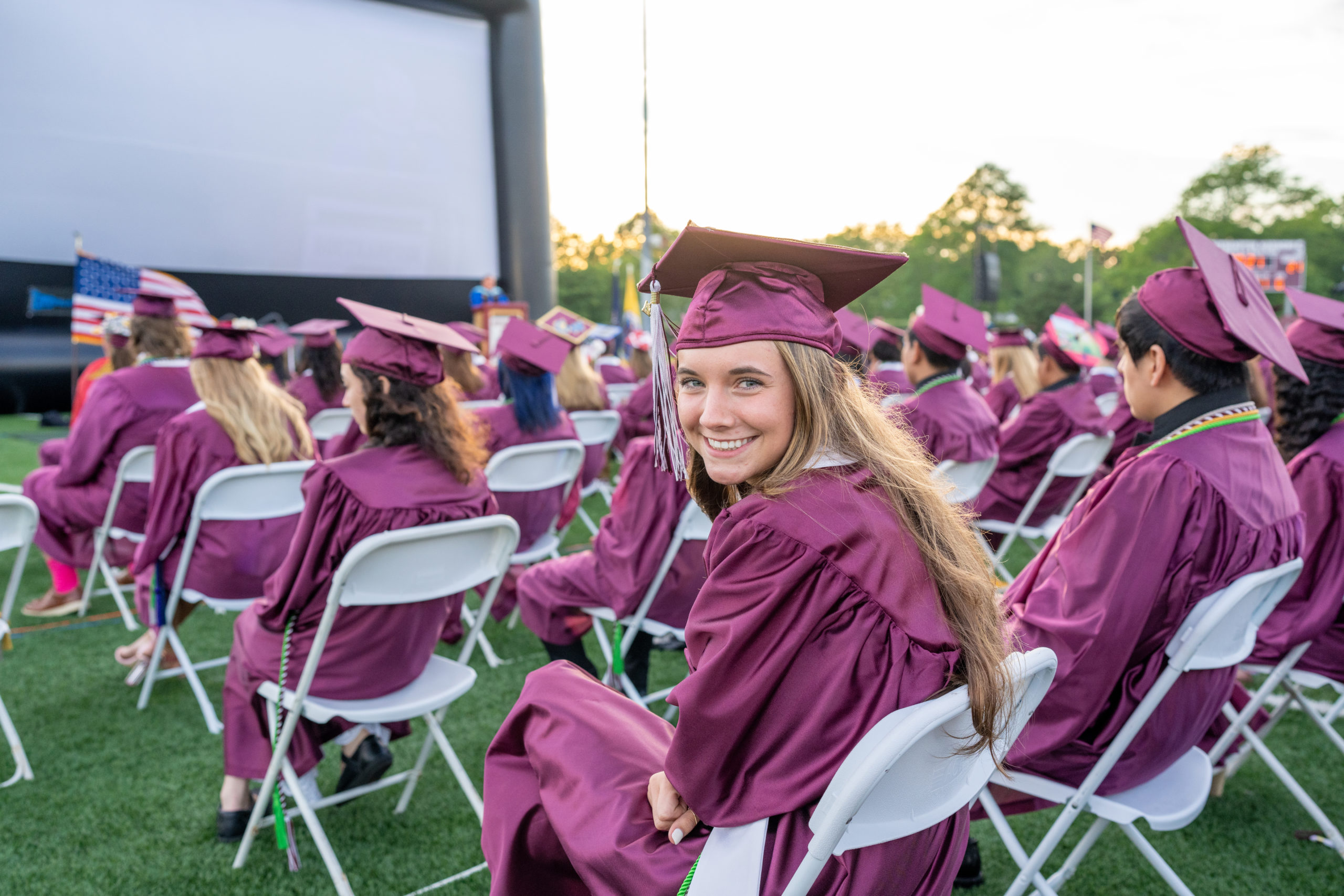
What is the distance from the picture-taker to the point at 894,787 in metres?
1.19

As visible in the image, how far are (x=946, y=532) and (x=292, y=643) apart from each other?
1880mm

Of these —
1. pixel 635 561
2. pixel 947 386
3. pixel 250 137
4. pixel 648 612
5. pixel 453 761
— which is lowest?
pixel 453 761

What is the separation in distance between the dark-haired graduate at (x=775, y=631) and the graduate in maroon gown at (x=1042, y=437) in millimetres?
3882

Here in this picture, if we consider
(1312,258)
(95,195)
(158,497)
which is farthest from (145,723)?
(1312,258)

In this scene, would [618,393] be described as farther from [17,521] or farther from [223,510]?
[17,521]

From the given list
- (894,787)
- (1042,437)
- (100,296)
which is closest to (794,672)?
(894,787)

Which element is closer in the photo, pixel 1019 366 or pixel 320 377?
pixel 320 377

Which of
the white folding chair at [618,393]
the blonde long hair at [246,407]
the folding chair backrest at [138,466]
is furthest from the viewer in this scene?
the white folding chair at [618,393]

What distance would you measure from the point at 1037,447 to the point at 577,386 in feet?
9.37

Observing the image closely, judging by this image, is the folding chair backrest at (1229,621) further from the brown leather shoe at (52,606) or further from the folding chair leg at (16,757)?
the brown leather shoe at (52,606)

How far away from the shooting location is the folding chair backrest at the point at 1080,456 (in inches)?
174

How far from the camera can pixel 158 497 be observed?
3.28 meters

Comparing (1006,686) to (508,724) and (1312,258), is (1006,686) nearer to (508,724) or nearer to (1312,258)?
(508,724)

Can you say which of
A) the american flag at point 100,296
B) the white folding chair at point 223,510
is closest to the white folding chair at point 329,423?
the white folding chair at point 223,510
